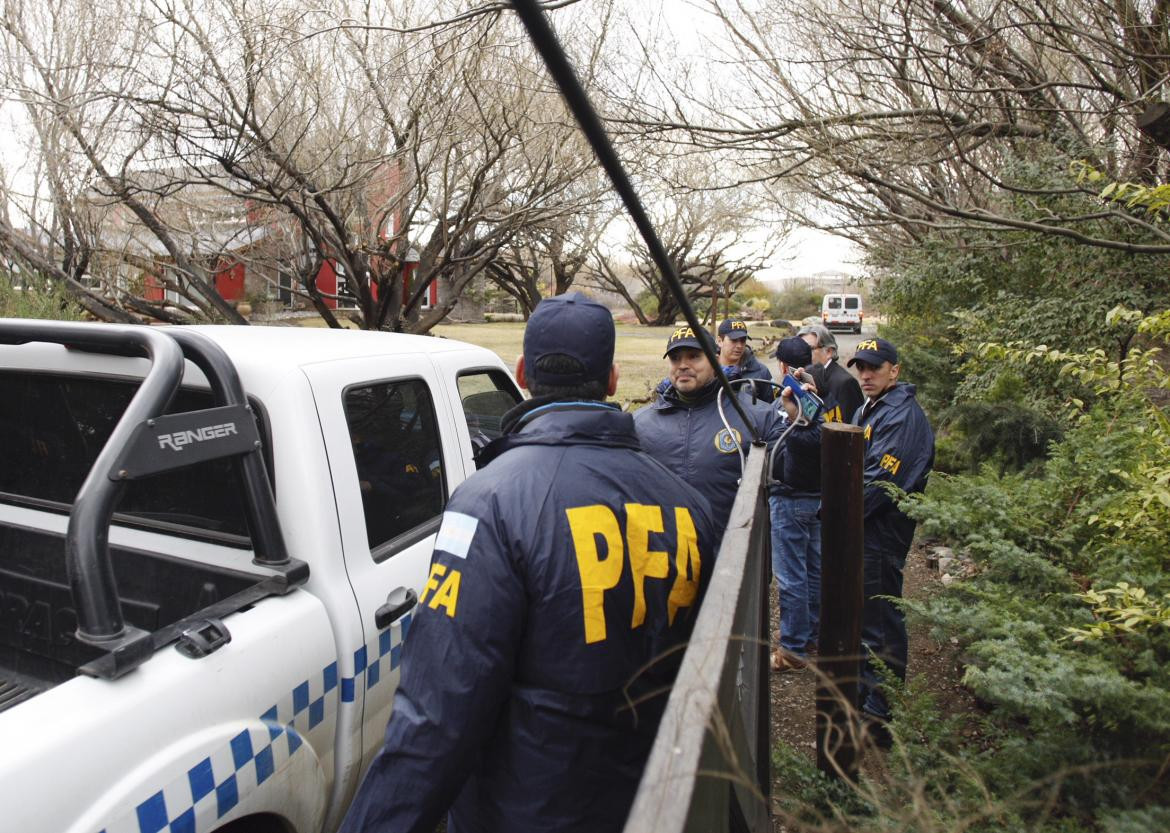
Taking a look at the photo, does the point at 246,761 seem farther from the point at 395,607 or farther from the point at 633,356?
the point at 633,356

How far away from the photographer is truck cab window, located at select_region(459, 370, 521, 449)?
3.54m

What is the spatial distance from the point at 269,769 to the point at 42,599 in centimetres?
116

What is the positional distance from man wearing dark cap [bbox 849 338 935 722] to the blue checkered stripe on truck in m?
2.34

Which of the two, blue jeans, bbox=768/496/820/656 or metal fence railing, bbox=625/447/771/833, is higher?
metal fence railing, bbox=625/447/771/833

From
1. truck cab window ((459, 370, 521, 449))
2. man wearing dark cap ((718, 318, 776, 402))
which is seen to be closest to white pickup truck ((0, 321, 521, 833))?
truck cab window ((459, 370, 521, 449))

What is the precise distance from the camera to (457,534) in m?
1.54

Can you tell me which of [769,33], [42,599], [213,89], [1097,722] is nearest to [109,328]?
[42,599]

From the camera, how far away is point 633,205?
1193 mm

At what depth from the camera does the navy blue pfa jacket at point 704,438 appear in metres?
3.45

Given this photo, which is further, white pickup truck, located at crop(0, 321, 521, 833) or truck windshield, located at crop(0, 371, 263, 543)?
truck windshield, located at crop(0, 371, 263, 543)

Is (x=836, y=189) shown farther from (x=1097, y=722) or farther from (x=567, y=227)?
(x=567, y=227)

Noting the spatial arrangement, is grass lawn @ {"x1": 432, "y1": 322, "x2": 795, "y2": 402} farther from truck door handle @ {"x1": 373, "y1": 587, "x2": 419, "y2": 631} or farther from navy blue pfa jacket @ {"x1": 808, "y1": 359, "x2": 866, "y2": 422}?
truck door handle @ {"x1": 373, "y1": 587, "x2": 419, "y2": 631}

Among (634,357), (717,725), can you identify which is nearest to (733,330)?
(717,725)

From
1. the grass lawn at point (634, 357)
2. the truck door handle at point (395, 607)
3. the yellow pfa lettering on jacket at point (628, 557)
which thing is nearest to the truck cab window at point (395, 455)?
the truck door handle at point (395, 607)
